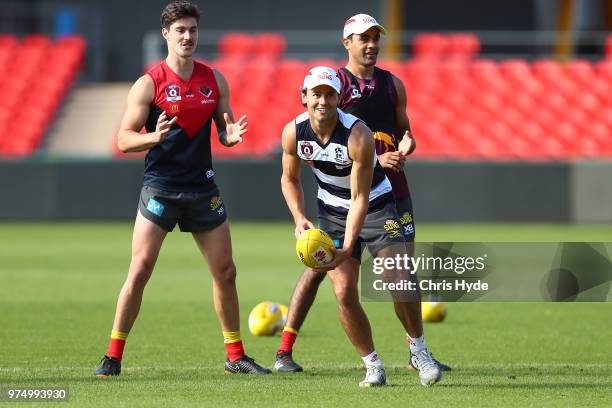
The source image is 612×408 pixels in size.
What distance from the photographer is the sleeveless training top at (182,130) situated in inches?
350

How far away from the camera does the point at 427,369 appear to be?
27.1ft

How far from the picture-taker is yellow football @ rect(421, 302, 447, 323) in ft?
39.7

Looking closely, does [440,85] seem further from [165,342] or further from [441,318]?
[165,342]

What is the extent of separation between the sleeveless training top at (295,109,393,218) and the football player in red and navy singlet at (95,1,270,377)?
0.64 meters

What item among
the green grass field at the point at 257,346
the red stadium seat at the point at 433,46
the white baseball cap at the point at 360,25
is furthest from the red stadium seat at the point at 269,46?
the white baseball cap at the point at 360,25

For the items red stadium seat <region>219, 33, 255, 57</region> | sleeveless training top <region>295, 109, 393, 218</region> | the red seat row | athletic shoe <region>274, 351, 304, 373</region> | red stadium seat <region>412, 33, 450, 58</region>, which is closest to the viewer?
sleeveless training top <region>295, 109, 393, 218</region>

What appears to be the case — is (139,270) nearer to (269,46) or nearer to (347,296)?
(347,296)

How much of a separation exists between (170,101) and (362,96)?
1.48 metres

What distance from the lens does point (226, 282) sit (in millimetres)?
9141

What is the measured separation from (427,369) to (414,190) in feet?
57.5

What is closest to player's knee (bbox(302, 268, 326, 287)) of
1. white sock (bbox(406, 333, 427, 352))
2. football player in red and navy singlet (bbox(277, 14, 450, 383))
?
football player in red and navy singlet (bbox(277, 14, 450, 383))

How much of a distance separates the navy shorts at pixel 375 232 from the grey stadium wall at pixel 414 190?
1670 cm

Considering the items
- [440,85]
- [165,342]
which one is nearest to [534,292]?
[165,342]

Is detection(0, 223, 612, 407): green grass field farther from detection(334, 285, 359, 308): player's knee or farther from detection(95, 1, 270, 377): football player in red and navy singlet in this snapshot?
detection(334, 285, 359, 308): player's knee
